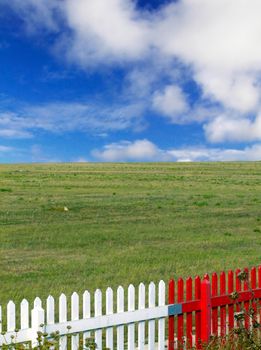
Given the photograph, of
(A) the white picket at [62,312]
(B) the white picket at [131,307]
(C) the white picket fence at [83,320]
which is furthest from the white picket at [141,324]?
(A) the white picket at [62,312]

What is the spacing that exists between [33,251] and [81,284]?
4.86 m

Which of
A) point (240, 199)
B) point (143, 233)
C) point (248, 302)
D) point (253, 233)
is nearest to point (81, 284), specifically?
point (248, 302)

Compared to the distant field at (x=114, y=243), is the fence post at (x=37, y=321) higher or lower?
higher

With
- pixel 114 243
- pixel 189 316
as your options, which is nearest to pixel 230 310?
pixel 189 316

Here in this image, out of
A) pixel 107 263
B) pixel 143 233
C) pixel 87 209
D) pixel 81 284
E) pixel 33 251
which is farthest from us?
pixel 87 209

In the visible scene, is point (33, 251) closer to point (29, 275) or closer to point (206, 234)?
point (29, 275)

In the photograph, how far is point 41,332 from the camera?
5.95 m

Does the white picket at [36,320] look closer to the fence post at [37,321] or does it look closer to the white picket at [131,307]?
the fence post at [37,321]

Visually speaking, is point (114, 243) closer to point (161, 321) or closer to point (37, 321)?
point (161, 321)

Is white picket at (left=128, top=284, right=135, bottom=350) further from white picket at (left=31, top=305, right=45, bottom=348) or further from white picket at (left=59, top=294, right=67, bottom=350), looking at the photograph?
white picket at (left=31, top=305, right=45, bottom=348)

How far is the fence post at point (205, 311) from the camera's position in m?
7.31

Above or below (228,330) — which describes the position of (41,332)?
above

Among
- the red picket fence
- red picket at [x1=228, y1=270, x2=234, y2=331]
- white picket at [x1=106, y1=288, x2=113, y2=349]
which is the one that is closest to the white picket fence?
white picket at [x1=106, y1=288, x2=113, y2=349]

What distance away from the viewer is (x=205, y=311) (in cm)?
742
